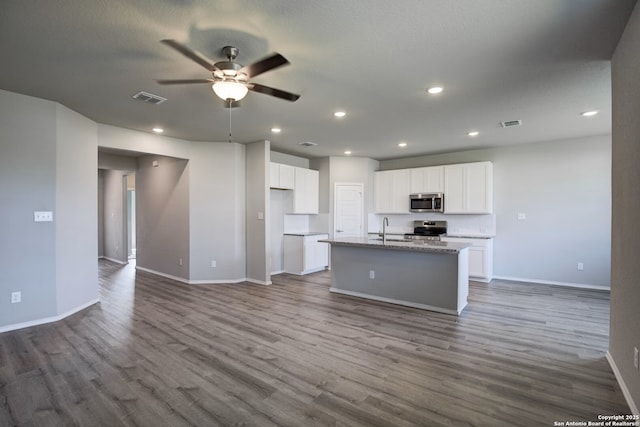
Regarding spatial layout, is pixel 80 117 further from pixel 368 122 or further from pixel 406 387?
pixel 406 387

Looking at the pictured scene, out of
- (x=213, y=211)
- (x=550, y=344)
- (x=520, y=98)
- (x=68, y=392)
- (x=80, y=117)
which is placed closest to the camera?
(x=68, y=392)

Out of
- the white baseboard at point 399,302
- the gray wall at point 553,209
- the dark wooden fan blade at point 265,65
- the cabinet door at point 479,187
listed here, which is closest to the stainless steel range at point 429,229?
the cabinet door at point 479,187

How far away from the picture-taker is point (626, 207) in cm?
221

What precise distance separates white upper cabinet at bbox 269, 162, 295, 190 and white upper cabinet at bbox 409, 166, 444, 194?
2.66 metres

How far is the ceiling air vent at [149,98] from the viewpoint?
3463 mm

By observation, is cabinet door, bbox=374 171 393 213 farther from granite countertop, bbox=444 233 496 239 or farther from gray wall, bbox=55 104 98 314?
gray wall, bbox=55 104 98 314

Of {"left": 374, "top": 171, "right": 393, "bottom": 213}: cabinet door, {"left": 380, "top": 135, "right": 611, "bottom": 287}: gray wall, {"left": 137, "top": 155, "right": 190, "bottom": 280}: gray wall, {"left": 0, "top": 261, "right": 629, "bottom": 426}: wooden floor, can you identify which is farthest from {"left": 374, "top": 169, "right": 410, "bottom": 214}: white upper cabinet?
{"left": 137, "top": 155, "right": 190, "bottom": 280}: gray wall

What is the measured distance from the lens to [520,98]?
3561 millimetres

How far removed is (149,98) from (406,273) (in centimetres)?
392

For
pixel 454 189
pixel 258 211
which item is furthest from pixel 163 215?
pixel 454 189

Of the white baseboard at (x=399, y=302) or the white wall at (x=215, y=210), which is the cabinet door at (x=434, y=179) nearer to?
the white baseboard at (x=399, y=302)

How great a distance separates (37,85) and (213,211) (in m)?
3.04

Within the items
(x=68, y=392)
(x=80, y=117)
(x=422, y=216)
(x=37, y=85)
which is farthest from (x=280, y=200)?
(x=68, y=392)

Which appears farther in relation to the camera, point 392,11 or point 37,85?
point 37,85
